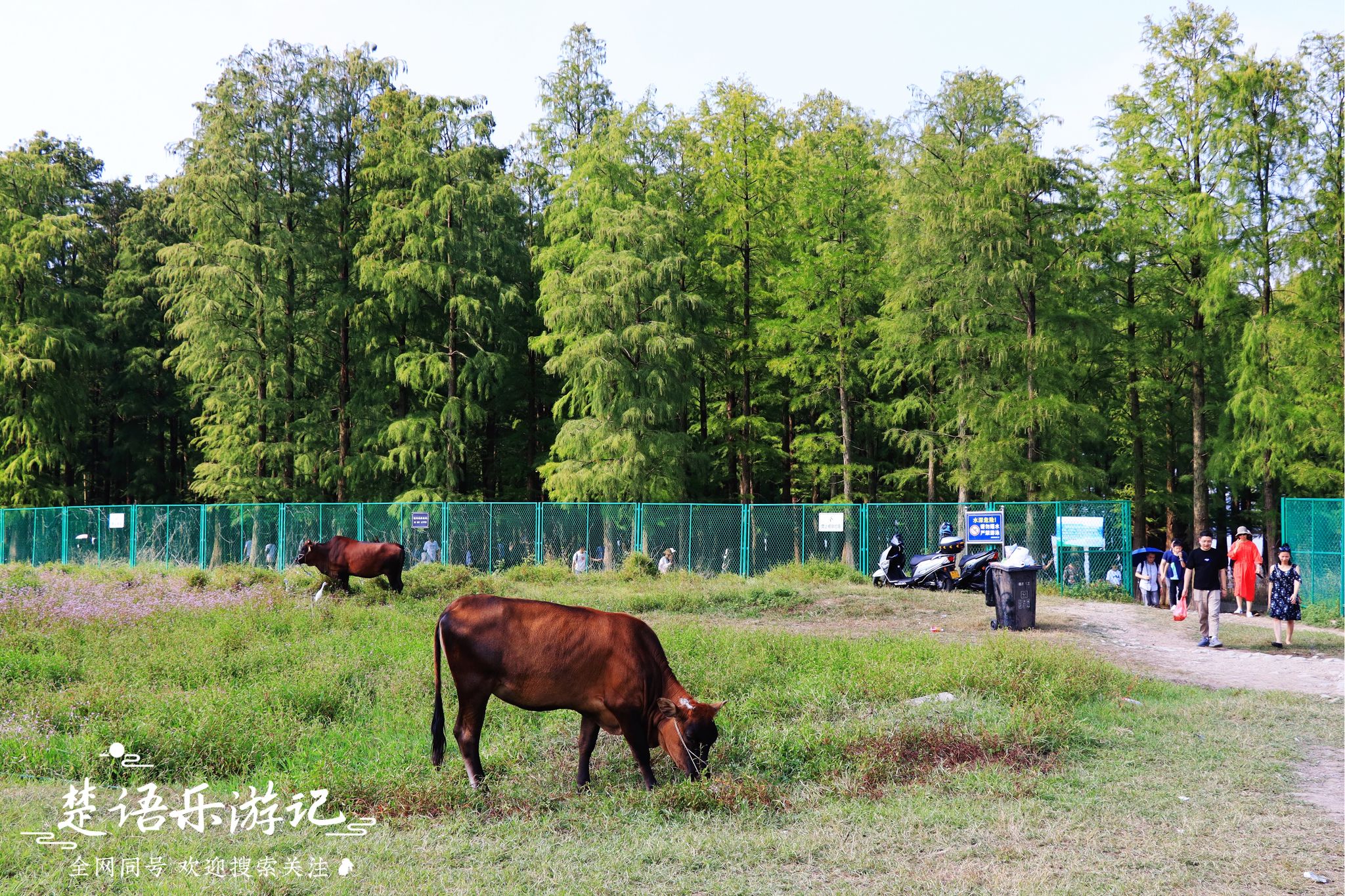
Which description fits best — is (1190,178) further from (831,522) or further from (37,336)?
(37,336)

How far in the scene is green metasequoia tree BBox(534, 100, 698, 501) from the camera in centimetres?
2759

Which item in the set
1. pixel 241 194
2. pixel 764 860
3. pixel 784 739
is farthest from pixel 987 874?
pixel 241 194

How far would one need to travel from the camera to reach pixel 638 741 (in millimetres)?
6699

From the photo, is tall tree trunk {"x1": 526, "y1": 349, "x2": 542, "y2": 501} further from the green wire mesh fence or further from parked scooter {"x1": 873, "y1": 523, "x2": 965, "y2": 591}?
the green wire mesh fence

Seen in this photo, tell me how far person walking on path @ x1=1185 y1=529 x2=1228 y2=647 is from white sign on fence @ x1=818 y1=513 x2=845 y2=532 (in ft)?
32.1

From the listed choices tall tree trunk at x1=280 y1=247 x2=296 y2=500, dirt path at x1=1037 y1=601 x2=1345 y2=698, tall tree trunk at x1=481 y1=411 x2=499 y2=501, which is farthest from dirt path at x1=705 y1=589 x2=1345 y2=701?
tall tree trunk at x1=481 y1=411 x2=499 y2=501

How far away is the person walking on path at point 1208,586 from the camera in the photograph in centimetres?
1427

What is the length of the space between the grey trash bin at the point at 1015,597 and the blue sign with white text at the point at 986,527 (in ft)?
20.2

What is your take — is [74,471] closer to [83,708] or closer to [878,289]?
[878,289]

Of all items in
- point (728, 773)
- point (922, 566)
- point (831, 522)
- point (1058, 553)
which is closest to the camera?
point (728, 773)

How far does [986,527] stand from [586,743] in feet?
55.7

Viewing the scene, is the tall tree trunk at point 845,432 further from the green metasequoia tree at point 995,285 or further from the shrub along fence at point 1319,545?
the shrub along fence at point 1319,545

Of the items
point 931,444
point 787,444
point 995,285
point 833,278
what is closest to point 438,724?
point 995,285

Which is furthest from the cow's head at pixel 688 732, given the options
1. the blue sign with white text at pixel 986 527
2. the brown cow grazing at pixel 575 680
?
the blue sign with white text at pixel 986 527
